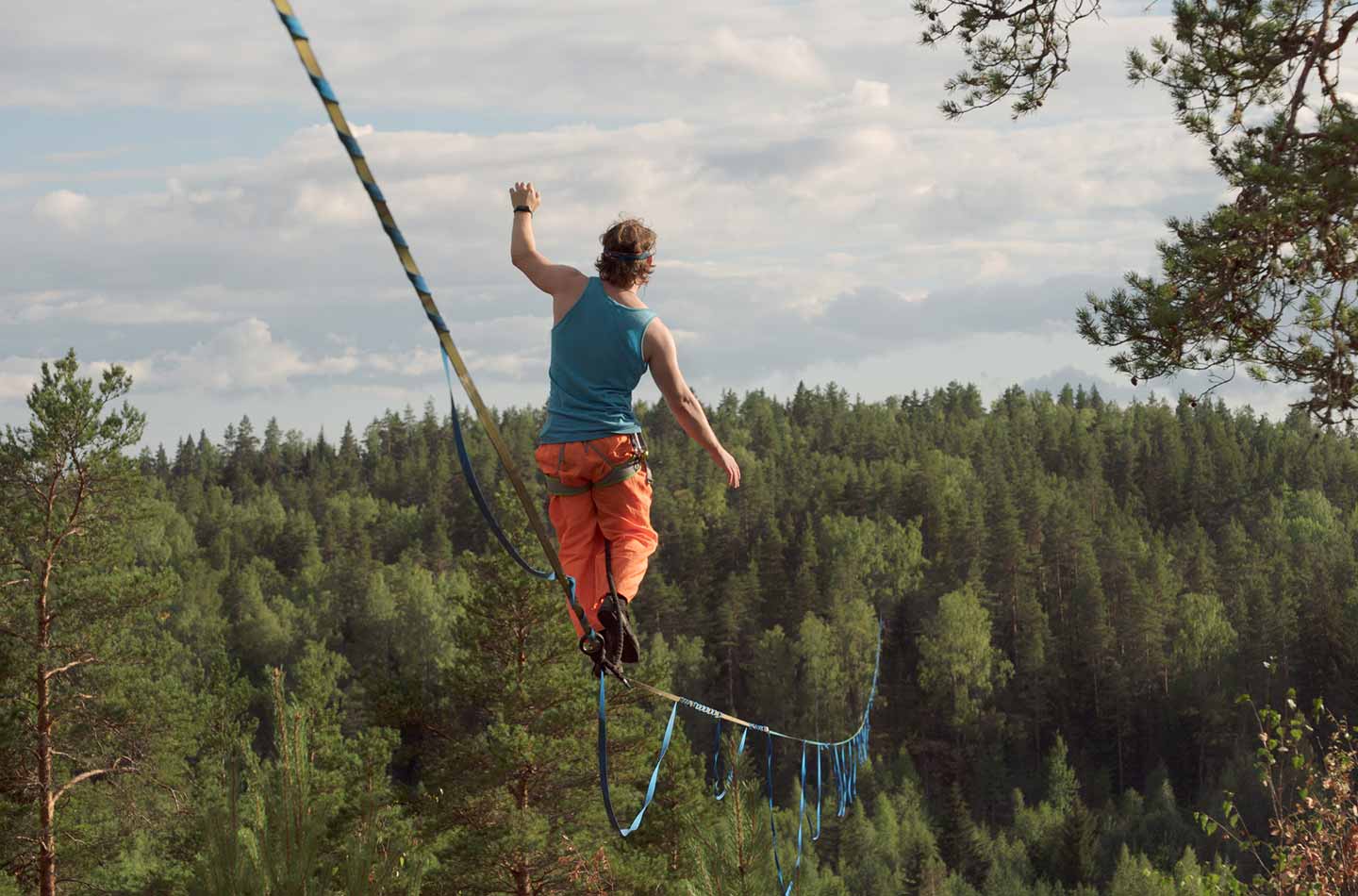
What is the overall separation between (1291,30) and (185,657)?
68.2 metres

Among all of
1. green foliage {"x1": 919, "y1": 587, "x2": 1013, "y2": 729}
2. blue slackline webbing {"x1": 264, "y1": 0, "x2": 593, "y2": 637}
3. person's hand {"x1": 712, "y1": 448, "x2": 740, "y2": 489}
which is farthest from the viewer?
green foliage {"x1": 919, "y1": 587, "x2": 1013, "y2": 729}

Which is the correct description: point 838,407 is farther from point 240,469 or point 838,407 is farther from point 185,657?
point 185,657

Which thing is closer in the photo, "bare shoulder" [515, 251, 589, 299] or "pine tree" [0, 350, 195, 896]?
"bare shoulder" [515, 251, 589, 299]

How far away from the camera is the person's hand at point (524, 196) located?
5.12 metres

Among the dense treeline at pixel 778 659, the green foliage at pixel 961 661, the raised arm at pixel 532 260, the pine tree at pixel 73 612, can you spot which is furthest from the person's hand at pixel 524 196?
the green foliage at pixel 961 661

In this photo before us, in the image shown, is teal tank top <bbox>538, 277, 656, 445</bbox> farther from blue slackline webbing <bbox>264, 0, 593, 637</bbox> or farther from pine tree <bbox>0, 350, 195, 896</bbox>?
pine tree <bbox>0, 350, 195, 896</bbox>

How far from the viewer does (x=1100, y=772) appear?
245 ft

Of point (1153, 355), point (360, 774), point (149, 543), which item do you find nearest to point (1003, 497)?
point (149, 543)

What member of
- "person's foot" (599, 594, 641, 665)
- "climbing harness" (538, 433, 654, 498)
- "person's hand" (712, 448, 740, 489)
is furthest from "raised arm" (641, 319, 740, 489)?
"person's foot" (599, 594, 641, 665)

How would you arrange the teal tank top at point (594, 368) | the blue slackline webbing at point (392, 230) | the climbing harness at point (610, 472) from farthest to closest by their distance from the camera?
the climbing harness at point (610, 472) → the teal tank top at point (594, 368) → the blue slackline webbing at point (392, 230)

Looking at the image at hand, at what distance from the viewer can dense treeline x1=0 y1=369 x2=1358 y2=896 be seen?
19.0 meters

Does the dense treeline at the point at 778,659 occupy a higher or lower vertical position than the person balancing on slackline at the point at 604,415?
lower

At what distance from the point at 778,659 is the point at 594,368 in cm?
7599

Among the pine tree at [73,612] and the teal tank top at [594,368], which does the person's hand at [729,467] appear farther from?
the pine tree at [73,612]
